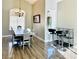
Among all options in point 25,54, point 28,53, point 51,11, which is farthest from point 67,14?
point 25,54

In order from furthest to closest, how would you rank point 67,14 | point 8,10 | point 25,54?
point 8,10
point 67,14
point 25,54

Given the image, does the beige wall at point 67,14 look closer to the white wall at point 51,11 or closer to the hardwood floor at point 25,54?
the white wall at point 51,11

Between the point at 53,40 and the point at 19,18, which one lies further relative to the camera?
the point at 19,18

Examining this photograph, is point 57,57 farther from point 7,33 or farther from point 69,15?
point 7,33

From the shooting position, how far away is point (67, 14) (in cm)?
749

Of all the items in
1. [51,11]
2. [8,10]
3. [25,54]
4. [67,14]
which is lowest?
[25,54]

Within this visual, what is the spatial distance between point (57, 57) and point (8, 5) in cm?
843

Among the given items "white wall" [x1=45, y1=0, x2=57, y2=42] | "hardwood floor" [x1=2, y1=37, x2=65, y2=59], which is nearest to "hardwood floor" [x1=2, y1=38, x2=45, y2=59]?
"hardwood floor" [x1=2, y1=37, x2=65, y2=59]

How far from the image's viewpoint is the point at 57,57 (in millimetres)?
4672

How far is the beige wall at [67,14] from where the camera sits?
669 centimetres

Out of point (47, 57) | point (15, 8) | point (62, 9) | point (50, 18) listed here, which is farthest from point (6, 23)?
point (47, 57)

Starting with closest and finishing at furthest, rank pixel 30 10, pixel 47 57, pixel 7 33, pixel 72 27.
→ pixel 47 57 → pixel 72 27 → pixel 7 33 → pixel 30 10

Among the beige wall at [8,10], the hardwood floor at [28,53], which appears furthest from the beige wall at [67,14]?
the beige wall at [8,10]

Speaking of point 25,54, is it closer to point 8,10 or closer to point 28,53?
point 28,53
